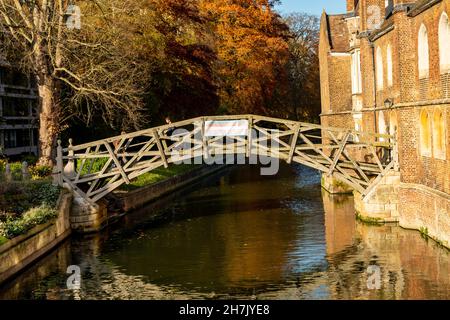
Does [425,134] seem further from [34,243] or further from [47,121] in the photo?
[47,121]

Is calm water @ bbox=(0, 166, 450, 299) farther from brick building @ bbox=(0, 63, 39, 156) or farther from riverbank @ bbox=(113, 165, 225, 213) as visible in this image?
brick building @ bbox=(0, 63, 39, 156)

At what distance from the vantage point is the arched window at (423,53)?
21.1 m

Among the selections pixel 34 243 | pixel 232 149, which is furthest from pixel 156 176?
pixel 34 243

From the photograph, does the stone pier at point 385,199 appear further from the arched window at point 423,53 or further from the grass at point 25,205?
the grass at point 25,205

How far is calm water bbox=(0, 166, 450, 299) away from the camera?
636 inches

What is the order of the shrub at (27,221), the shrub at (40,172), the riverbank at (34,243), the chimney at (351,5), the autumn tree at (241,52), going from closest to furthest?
the riverbank at (34,243), the shrub at (27,221), the shrub at (40,172), the chimney at (351,5), the autumn tree at (241,52)

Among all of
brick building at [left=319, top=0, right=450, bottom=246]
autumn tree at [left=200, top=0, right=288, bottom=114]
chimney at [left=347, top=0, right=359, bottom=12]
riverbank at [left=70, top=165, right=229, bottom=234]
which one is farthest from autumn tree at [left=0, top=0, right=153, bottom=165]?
autumn tree at [left=200, top=0, right=288, bottom=114]

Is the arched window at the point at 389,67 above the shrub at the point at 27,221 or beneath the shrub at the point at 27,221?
above

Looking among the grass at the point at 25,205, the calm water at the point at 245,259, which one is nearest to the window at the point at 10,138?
the calm water at the point at 245,259

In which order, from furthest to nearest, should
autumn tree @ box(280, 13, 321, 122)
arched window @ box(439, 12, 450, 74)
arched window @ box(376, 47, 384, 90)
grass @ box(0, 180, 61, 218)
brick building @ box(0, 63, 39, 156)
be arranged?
1. autumn tree @ box(280, 13, 321, 122)
2. brick building @ box(0, 63, 39, 156)
3. arched window @ box(376, 47, 384, 90)
4. grass @ box(0, 180, 61, 218)
5. arched window @ box(439, 12, 450, 74)

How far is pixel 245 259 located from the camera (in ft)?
64.0

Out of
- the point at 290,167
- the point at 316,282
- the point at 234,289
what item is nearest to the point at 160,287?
Answer: the point at 234,289

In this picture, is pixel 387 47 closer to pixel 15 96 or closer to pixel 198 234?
pixel 198 234

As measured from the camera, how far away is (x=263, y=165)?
184 ft
